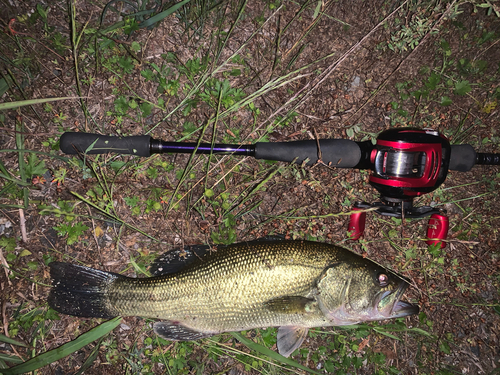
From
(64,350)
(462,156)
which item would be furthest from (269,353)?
(462,156)

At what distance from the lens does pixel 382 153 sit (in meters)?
2.33

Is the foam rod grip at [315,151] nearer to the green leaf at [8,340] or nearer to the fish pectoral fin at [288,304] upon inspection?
the fish pectoral fin at [288,304]

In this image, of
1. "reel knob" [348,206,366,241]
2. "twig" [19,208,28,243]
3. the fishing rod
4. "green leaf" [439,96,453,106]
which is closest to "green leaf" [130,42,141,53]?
the fishing rod

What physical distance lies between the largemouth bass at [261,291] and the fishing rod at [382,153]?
54cm

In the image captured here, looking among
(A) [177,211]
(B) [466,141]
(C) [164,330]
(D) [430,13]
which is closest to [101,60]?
(A) [177,211]

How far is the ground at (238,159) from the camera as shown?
110 inches

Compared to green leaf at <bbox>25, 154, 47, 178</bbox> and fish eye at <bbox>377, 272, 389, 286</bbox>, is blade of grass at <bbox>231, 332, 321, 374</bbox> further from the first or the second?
green leaf at <bbox>25, 154, 47, 178</bbox>

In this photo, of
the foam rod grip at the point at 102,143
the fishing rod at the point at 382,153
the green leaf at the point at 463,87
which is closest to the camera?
the fishing rod at the point at 382,153

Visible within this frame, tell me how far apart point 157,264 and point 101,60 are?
2.07 meters

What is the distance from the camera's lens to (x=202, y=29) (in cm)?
288

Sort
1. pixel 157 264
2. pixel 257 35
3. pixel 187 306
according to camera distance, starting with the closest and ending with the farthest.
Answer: pixel 187 306
pixel 157 264
pixel 257 35

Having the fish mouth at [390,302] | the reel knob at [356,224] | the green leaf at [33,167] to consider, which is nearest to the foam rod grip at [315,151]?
the reel knob at [356,224]

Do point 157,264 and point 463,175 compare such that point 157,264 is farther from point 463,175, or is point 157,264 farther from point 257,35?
point 463,175

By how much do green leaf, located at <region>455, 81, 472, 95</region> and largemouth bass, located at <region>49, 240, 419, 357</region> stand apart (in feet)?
6.83
